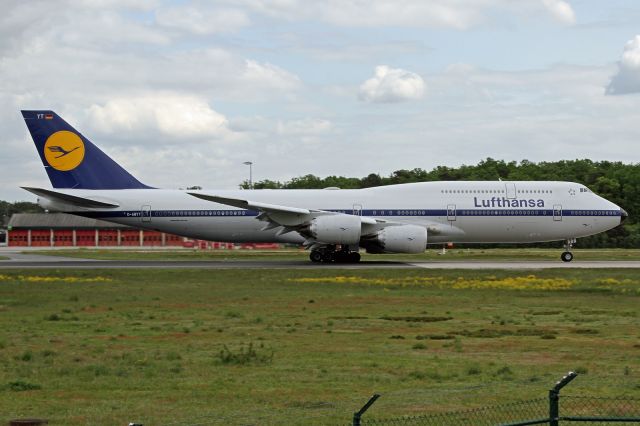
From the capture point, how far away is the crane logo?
5375 centimetres

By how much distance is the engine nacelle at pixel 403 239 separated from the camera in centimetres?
4922

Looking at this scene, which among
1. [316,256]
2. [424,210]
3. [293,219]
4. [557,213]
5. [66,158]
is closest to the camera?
[293,219]

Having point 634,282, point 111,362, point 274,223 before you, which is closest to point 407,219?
point 274,223

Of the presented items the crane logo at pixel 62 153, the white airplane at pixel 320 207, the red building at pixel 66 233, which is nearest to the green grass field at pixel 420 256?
the white airplane at pixel 320 207

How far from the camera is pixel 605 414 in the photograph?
45.7ft

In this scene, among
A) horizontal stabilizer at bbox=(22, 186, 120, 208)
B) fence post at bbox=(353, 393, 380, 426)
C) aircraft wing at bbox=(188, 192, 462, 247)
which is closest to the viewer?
fence post at bbox=(353, 393, 380, 426)

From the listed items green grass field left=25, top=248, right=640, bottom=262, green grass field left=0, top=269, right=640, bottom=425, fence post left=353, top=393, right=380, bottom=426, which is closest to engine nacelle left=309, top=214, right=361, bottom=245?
green grass field left=25, top=248, right=640, bottom=262

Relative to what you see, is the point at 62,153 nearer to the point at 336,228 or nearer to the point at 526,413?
the point at 336,228

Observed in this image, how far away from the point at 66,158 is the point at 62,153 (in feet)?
1.20

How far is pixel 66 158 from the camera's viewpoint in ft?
177

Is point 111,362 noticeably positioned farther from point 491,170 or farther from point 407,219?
point 491,170

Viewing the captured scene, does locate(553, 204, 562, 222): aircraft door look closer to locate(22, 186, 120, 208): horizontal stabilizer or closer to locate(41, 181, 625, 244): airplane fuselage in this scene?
locate(41, 181, 625, 244): airplane fuselage

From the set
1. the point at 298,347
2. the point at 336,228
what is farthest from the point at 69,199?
the point at 298,347

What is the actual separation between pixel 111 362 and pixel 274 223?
1248 inches
